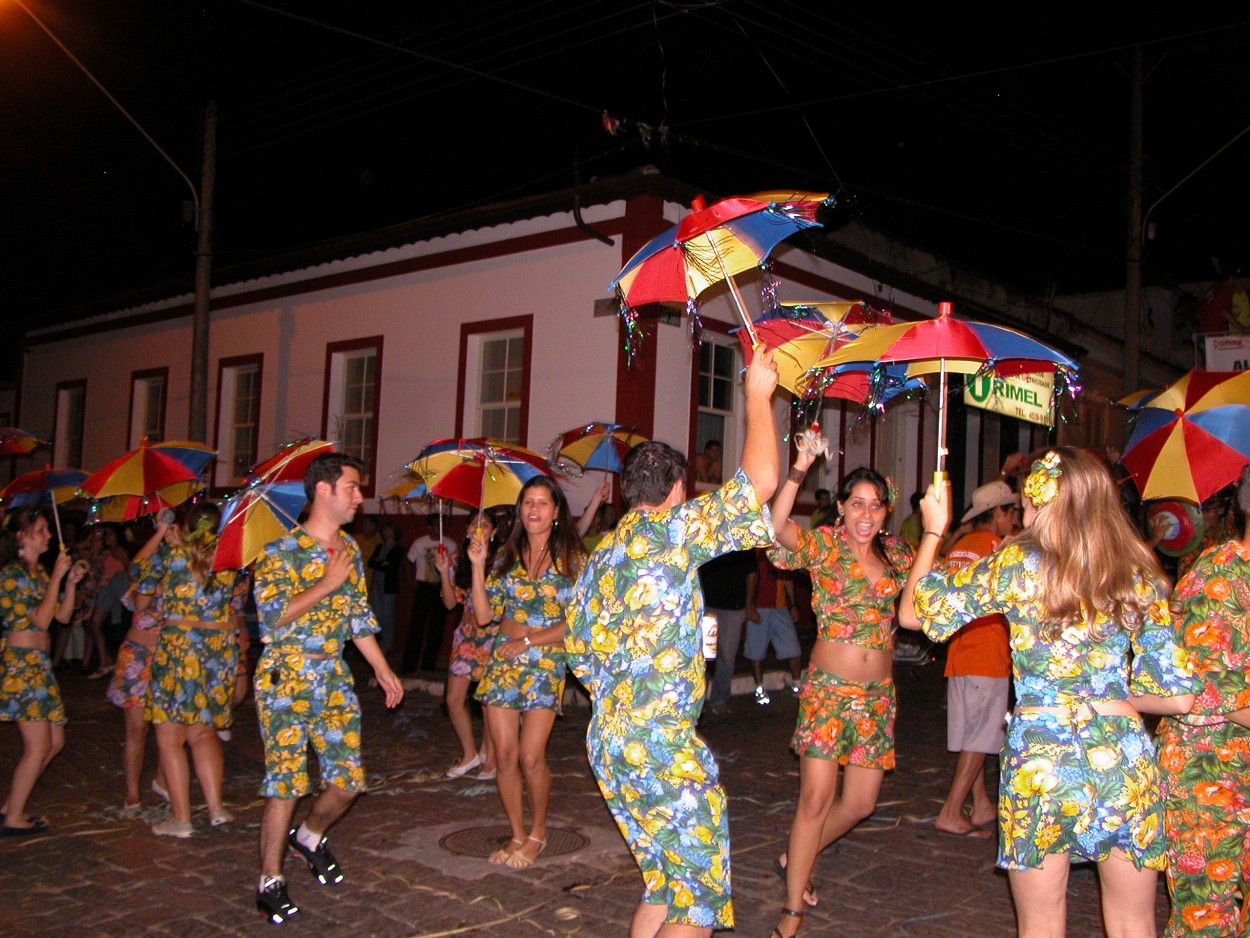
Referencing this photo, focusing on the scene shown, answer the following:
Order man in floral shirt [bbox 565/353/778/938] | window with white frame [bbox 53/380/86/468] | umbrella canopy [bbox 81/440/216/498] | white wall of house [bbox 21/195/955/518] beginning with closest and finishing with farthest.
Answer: man in floral shirt [bbox 565/353/778/938] < umbrella canopy [bbox 81/440/216/498] < white wall of house [bbox 21/195/955/518] < window with white frame [bbox 53/380/86/468]

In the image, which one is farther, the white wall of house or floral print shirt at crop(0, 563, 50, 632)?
the white wall of house

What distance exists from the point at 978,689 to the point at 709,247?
3.86 meters

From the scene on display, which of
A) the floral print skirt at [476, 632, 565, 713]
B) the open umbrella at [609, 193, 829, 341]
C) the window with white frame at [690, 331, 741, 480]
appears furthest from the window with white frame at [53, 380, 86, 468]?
the open umbrella at [609, 193, 829, 341]

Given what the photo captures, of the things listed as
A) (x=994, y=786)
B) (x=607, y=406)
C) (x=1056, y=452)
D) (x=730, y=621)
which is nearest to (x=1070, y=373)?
(x=1056, y=452)

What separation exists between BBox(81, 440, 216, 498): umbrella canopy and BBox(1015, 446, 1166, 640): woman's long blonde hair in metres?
4.96

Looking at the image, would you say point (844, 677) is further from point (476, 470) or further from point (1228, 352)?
point (1228, 352)

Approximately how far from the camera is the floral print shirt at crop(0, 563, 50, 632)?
6488 millimetres

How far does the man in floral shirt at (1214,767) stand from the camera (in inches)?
155

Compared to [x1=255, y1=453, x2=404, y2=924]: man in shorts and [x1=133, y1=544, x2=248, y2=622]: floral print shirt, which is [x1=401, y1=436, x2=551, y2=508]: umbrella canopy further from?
[x1=255, y1=453, x2=404, y2=924]: man in shorts

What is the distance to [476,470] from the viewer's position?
7.21m

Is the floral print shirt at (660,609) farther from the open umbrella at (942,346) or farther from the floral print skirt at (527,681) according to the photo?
the floral print skirt at (527,681)

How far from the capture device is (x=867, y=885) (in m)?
5.62

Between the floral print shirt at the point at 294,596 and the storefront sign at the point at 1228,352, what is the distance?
14431 mm

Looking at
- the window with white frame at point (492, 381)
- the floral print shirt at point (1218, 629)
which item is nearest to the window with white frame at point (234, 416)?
the window with white frame at point (492, 381)
